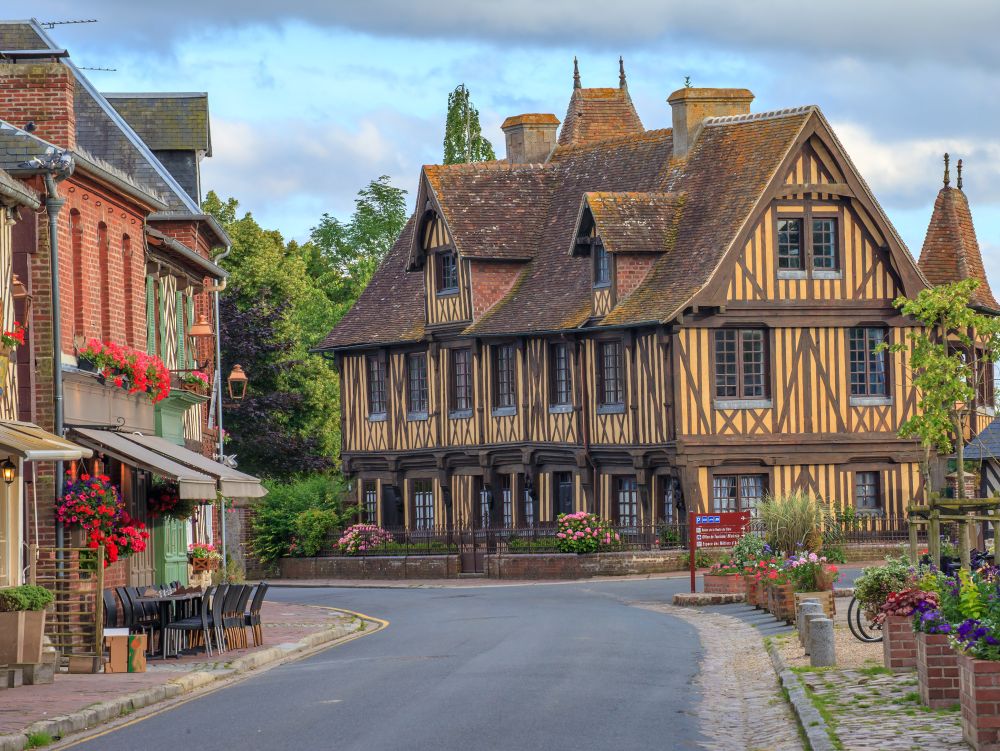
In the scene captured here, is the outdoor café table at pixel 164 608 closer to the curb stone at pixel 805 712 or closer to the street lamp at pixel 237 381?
the curb stone at pixel 805 712

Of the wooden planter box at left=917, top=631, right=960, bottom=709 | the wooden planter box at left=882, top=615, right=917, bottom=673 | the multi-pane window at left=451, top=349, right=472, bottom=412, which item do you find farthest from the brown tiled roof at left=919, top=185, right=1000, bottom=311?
the wooden planter box at left=917, top=631, right=960, bottom=709

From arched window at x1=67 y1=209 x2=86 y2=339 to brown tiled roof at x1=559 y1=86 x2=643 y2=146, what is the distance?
92.5 ft

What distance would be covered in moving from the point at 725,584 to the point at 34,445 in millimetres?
14243

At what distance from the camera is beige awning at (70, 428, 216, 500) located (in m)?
21.0

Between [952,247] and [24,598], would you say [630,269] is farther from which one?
[24,598]

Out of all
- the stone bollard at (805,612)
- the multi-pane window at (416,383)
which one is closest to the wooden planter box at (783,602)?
the stone bollard at (805,612)

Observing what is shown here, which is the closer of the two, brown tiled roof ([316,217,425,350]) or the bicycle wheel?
the bicycle wheel

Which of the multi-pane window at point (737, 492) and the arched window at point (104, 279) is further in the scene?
the multi-pane window at point (737, 492)

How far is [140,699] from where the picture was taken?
15.8 m

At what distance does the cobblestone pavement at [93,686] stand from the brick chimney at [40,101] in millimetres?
6738

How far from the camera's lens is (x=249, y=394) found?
51.2 m

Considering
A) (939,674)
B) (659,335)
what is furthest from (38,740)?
(659,335)

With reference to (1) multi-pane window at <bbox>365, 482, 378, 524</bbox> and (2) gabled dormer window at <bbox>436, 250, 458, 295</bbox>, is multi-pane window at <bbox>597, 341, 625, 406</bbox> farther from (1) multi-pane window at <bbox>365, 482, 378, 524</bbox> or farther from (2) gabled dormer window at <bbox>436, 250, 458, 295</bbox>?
(1) multi-pane window at <bbox>365, 482, 378, 524</bbox>

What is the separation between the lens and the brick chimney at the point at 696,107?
144 ft
